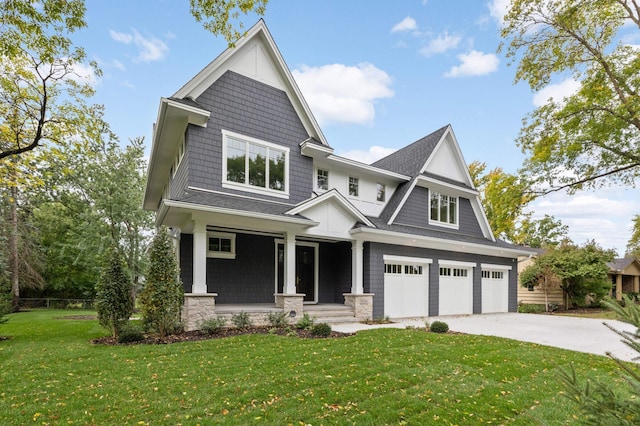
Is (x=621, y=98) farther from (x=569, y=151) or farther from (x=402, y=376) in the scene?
(x=402, y=376)

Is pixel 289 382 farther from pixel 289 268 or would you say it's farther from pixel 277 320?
pixel 289 268

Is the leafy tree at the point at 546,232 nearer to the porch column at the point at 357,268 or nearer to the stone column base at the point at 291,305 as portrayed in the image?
the porch column at the point at 357,268

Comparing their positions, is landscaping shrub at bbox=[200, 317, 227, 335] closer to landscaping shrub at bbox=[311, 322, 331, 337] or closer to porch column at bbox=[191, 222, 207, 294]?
porch column at bbox=[191, 222, 207, 294]

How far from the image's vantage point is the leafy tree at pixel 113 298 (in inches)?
347

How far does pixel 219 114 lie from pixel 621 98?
44.4 ft

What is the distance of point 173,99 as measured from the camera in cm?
1055

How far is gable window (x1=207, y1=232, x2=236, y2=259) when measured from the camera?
1229cm

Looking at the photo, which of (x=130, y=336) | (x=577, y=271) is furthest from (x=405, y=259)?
(x=577, y=271)

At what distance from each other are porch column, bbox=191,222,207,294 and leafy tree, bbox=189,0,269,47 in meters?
5.35

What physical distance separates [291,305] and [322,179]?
553 centimetres

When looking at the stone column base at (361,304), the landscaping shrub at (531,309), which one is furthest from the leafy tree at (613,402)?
the landscaping shrub at (531,309)

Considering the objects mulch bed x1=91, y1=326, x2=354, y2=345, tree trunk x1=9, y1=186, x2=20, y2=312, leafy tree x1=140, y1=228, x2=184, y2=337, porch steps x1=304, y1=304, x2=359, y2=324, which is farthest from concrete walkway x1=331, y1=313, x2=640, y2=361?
tree trunk x1=9, y1=186, x2=20, y2=312

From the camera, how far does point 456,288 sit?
16484mm

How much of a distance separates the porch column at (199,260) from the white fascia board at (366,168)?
589 cm
